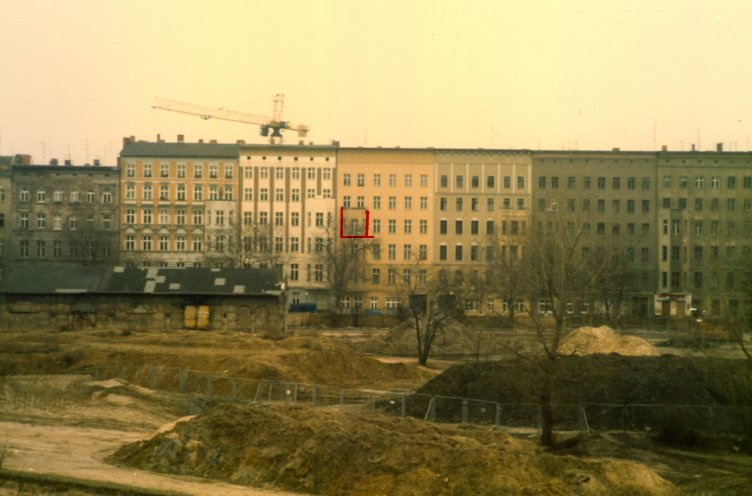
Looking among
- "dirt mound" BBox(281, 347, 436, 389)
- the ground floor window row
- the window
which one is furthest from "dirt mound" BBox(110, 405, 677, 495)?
the ground floor window row

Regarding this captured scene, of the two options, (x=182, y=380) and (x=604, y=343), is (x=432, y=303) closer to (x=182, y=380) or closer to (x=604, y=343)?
(x=604, y=343)

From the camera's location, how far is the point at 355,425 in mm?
21109

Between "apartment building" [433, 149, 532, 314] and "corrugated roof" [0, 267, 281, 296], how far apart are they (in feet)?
80.1

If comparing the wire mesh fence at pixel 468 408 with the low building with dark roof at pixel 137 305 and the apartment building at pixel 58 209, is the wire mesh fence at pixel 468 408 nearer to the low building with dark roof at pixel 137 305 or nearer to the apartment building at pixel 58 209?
the low building with dark roof at pixel 137 305

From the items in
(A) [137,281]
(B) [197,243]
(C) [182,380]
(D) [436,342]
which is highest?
(B) [197,243]

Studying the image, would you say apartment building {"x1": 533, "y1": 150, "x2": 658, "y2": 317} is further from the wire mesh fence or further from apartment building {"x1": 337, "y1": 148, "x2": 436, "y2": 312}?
the wire mesh fence

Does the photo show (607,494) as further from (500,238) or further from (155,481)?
(500,238)

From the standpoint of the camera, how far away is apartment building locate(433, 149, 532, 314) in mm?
80750

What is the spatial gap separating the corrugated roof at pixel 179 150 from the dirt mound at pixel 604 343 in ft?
151

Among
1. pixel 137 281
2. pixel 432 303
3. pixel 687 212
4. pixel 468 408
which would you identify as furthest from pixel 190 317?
pixel 687 212

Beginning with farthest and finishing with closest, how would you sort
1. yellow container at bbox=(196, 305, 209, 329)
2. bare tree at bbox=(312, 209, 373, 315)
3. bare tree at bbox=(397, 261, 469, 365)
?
1. bare tree at bbox=(312, 209, 373, 315)
2. yellow container at bbox=(196, 305, 209, 329)
3. bare tree at bbox=(397, 261, 469, 365)

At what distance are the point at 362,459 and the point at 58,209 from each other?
7453cm

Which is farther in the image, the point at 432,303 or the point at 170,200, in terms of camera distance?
the point at 170,200

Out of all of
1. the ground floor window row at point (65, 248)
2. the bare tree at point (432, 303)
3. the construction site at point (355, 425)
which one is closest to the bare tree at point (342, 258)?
the bare tree at point (432, 303)
